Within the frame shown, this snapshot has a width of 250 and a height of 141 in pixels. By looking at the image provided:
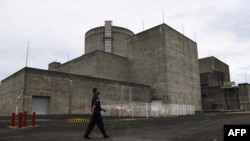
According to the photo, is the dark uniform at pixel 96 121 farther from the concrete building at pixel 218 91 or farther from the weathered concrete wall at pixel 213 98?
the weathered concrete wall at pixel 213 98

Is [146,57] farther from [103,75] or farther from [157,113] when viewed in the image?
[157,113]

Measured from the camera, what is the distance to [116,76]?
1886 inches

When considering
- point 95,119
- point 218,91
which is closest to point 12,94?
point 95,119

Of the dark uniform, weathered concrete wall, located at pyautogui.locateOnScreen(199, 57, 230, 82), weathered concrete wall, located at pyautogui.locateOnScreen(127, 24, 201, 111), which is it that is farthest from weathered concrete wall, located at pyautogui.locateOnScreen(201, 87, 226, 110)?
the dark uniform

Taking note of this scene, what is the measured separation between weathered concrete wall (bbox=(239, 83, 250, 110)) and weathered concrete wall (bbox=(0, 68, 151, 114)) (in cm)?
3678

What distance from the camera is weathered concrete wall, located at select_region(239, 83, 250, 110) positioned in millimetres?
57406

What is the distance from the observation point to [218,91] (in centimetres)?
6188

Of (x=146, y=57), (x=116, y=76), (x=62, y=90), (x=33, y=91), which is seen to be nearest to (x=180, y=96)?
(x=146, y=57)

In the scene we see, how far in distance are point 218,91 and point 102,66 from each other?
35863mm

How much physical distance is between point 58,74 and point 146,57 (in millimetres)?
22106

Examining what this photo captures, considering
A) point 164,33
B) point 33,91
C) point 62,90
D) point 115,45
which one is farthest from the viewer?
point 115,45

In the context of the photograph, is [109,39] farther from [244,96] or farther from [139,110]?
[244,96]

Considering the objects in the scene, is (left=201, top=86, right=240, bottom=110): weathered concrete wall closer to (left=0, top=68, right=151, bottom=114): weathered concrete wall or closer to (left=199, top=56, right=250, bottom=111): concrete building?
(left=199, top=56, right=250, bottom=111): concrete building

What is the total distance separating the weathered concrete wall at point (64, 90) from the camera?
27859 mm
